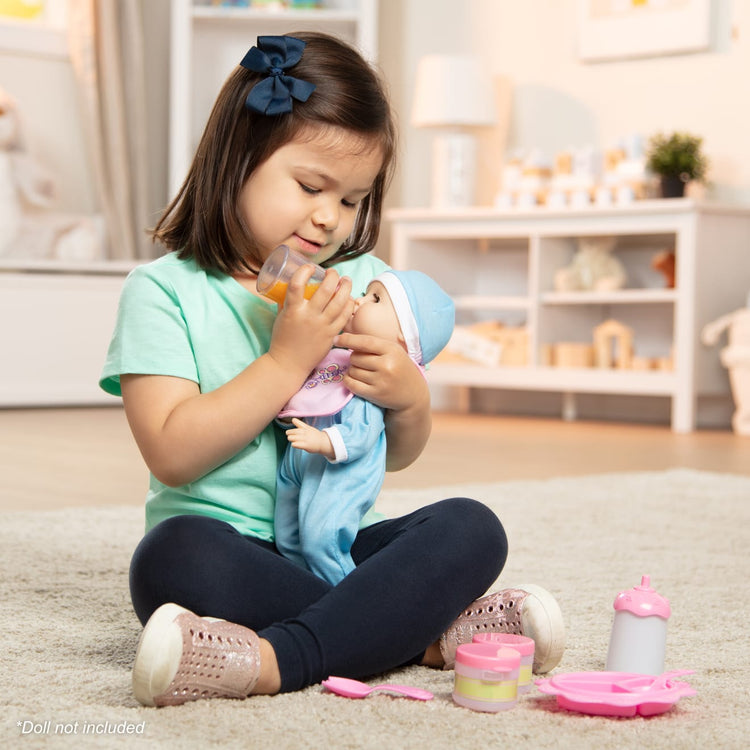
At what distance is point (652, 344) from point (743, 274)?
398mm

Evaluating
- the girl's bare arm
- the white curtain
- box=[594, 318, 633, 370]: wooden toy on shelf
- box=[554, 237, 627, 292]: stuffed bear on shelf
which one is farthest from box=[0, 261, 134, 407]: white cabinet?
the girl's bare arm

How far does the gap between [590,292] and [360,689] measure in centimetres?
294

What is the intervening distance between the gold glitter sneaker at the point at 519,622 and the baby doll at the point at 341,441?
104 mm

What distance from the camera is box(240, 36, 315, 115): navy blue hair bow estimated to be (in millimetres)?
987

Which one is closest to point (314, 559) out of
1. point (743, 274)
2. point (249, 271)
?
point (249, 271)

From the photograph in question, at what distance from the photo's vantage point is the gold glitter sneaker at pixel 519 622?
91cm

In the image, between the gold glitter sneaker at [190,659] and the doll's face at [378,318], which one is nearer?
the gold glitter sneaker at [190,659]

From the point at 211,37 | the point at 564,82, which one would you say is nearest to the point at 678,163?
the point at 564,82

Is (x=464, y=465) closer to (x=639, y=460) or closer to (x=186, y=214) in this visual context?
(x=639, y=460)

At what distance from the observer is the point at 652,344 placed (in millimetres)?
3852

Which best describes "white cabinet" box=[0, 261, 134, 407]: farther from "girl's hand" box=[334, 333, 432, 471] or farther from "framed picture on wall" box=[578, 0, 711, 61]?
"girl's hand" box=[334, 333, 432, 471]

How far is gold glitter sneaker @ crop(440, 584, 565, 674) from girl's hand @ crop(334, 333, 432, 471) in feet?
0.56

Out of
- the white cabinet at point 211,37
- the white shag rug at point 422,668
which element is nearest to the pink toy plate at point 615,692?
the white shag rug at point 422,668

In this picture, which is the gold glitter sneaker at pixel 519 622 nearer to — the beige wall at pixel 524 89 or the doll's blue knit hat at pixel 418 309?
the doll's blue knit hat at pixel 418 309
